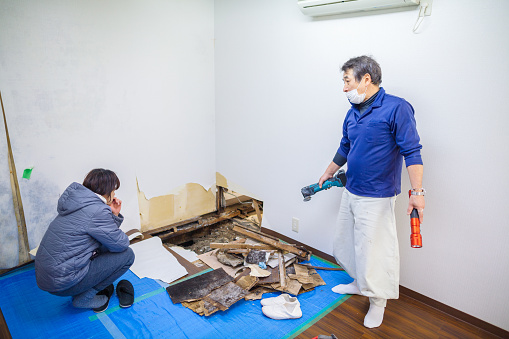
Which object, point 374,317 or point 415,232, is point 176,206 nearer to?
point 374,317

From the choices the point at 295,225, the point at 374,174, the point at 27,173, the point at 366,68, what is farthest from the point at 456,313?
the point at 27,173

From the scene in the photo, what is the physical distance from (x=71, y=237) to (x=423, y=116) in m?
2.46

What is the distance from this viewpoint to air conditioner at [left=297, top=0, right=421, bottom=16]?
2.14 m

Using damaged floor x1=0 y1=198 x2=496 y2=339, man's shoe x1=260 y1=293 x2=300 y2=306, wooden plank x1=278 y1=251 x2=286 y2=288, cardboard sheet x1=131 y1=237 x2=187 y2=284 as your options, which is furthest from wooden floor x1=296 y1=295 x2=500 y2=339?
cardboard sheet x1=131 y1=237 x2=187 y2=284

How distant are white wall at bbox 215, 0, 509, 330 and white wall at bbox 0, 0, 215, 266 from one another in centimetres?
64

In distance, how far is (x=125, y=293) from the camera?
2.30 m

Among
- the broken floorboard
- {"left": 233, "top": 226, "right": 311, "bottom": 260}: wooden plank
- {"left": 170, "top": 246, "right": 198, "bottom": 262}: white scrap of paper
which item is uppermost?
{"left": 233, "top": 226, "right": 311, "bottom": 260}: wooden plank

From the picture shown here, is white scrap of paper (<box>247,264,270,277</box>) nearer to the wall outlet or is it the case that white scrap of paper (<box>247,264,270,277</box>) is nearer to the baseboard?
the wall outlet

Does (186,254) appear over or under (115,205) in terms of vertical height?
under

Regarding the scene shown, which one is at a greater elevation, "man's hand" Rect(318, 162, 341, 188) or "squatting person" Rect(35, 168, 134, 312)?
"man's hand" Rect(318, 162, 341, 188)

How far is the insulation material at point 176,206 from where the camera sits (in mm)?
3369

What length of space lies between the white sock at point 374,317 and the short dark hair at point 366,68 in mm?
1510

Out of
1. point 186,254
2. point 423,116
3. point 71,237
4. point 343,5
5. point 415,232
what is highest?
point 343,5

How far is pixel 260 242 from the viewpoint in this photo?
302 centimetres
